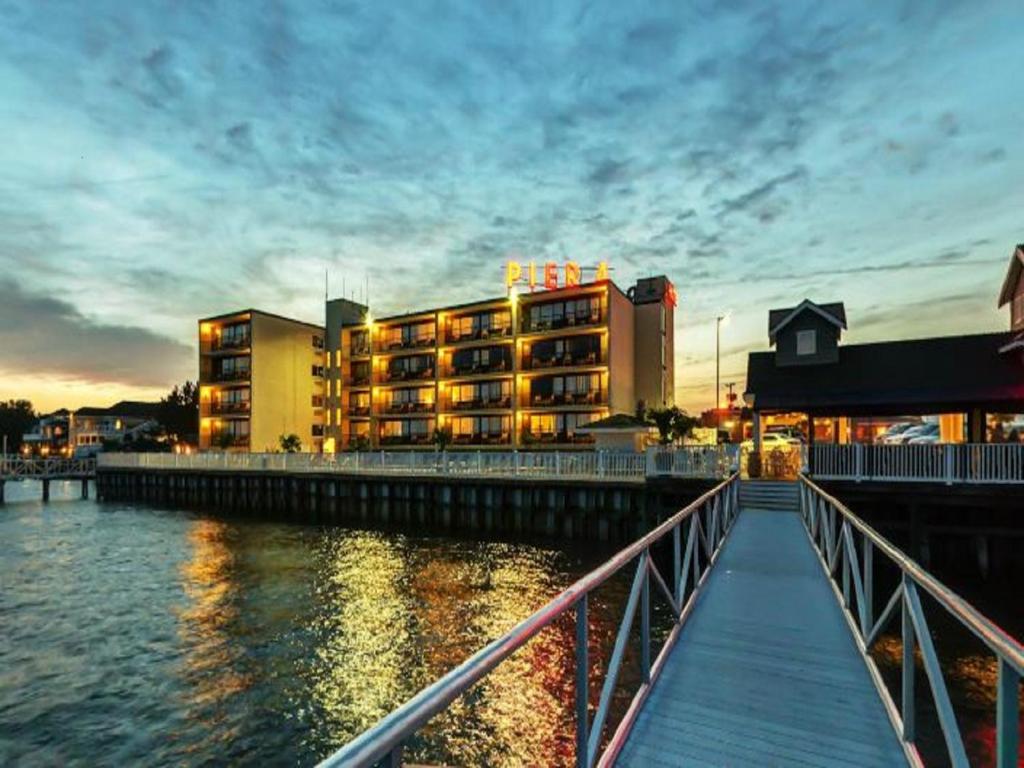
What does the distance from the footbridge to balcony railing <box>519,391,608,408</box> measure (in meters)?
33.2

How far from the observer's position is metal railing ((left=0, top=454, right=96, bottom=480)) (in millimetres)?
50125

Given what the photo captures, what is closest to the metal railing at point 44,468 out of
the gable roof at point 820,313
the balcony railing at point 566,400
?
the balcony railing at point 566,400

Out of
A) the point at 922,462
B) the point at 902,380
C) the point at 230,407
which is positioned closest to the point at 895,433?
the point at 902,380

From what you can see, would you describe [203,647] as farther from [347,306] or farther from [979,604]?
[347,306]

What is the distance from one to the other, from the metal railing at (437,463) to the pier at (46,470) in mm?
8957

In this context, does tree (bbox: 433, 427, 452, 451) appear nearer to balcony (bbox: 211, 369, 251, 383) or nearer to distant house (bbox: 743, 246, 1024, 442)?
balcony (bbox: 211, 369, 251, 383)

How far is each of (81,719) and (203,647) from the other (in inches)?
118

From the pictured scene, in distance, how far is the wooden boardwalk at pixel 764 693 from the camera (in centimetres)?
442

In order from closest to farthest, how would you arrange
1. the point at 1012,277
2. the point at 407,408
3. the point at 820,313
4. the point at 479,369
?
the point at 1012,277 < the point at 820,313 < the point at 479,369 < the point at 407,408

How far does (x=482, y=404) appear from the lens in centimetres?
4738

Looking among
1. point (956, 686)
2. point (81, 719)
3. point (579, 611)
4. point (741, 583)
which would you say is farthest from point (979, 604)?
point (81, 719)

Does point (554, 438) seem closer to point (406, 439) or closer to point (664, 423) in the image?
point (664, 423)

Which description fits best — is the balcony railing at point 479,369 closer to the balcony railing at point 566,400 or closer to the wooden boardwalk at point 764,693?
the balcony railing at point 566,400

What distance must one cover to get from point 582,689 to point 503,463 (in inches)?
997
